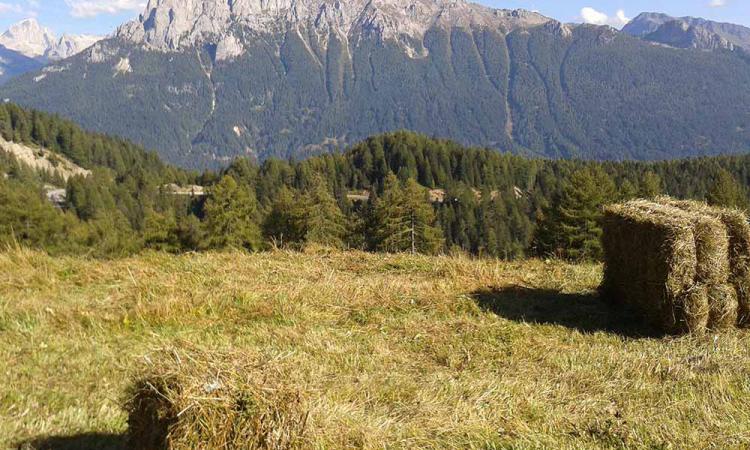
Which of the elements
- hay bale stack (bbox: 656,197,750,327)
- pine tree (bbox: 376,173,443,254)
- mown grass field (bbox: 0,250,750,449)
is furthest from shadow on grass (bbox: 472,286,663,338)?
pine tree (bbox: 376,173,443,254)

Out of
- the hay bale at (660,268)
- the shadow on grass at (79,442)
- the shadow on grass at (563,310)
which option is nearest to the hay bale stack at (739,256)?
the hay bale at (660,268)

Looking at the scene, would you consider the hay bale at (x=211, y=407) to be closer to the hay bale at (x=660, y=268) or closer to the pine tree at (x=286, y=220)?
the hay bale at (x=660, y=268)

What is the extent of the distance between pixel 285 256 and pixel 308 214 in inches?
2148

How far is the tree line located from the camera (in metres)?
61.2

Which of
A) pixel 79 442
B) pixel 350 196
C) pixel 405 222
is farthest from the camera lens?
pixel 350 196

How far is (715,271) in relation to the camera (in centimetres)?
910

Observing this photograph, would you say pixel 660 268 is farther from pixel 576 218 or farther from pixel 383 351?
pixel 576 218

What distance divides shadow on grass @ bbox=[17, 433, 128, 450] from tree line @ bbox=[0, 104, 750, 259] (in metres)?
48.6

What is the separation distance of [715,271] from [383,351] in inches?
217

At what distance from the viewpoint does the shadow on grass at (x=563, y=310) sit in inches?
384

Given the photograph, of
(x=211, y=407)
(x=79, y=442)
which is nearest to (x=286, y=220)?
(x=79, y=442)

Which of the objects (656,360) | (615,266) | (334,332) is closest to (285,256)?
(334,332)

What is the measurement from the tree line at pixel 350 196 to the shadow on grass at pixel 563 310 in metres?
40.3

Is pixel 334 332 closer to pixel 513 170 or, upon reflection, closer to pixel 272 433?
pixel 272 433
